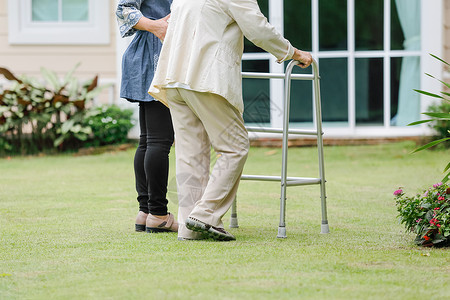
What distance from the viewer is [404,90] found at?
10.3m

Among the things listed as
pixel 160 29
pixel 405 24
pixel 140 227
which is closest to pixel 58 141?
pixel 405 24

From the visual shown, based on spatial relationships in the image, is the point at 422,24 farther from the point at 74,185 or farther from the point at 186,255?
the point at 186,255

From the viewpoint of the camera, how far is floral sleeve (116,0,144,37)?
4.15 m

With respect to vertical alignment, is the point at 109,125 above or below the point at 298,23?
below

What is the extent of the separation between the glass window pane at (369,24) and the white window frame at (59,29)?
370 cm

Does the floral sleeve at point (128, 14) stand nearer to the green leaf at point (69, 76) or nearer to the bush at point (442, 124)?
the bush at point (442, 124)

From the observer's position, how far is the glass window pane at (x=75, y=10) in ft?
36.6

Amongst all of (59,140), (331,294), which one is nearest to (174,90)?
(331,294)

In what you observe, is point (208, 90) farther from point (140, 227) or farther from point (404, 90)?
point (404, 90)

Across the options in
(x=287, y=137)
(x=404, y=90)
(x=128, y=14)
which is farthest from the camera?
(x=404, y=90)

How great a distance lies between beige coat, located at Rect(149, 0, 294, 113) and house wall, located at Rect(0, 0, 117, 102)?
23.7 feet

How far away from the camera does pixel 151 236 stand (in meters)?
4.11

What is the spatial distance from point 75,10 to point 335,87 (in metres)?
4.15

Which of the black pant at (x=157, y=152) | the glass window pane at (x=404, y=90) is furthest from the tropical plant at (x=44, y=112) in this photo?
the black pant at (x=157, y=152)
